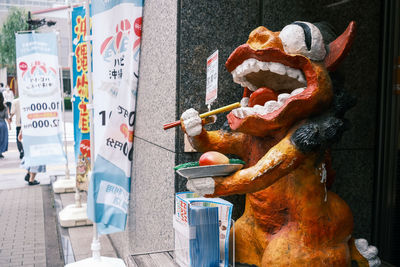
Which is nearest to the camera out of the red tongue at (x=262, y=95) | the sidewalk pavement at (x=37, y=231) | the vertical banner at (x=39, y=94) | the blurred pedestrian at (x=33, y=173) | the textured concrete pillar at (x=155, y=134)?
the red tongue at (x=262, y=95)

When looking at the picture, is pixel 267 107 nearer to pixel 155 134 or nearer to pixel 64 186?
pixel 155 134

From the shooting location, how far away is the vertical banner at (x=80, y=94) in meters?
4.83

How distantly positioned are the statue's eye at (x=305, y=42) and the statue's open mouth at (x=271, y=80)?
0.18 ft

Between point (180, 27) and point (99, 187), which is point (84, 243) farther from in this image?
point (180, 27)

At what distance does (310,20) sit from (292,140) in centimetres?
124

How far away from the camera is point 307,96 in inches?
74.8

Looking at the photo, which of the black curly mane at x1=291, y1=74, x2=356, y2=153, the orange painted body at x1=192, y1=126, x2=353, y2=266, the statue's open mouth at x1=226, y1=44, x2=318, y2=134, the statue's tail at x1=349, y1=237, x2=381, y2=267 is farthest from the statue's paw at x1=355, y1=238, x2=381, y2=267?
the statue's open mouth at x1=226, y1=44, x2=318, y2=134

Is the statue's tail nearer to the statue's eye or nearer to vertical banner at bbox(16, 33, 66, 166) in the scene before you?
the statue's eye

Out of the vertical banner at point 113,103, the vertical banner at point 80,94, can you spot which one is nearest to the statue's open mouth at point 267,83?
the vertical banner at point 113,103

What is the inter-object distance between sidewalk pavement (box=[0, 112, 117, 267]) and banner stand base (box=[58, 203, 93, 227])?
82mm

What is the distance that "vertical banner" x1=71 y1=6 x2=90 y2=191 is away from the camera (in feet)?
15.8

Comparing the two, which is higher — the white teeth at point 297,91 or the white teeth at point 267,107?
the white teeth at point 297,91

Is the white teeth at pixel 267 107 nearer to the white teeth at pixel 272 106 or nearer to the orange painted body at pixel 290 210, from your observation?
the white teeth at pixel 272 106

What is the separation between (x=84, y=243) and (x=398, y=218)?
359 cm
